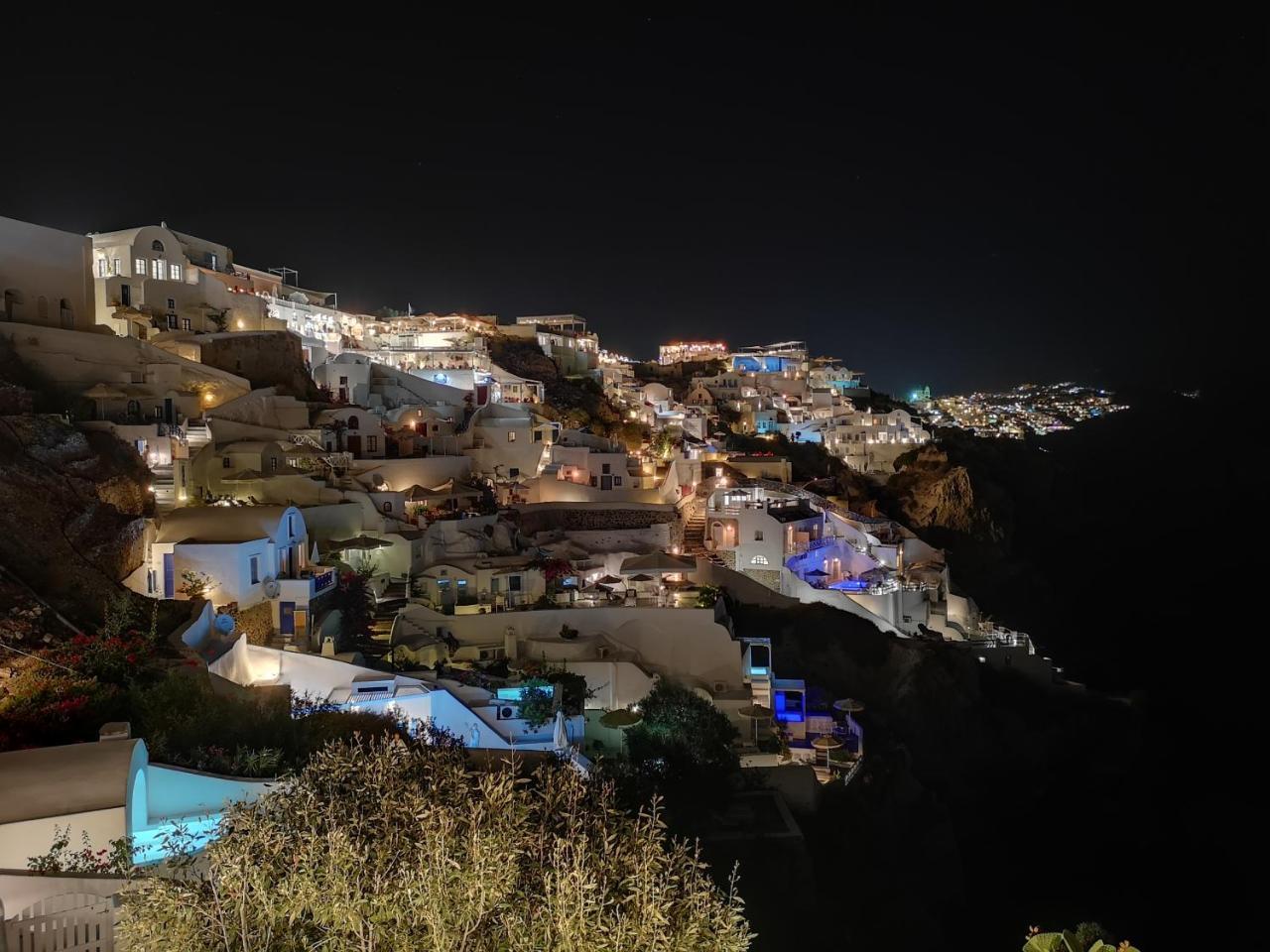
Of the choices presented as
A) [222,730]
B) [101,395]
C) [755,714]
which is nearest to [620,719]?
[755,714]

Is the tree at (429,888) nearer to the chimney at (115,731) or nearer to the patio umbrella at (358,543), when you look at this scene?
the chimney at (115,731)

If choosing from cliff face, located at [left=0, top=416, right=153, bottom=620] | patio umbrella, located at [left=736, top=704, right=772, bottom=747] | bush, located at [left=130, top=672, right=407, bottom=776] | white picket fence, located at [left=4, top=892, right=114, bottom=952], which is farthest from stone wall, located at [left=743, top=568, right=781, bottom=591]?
white picket fence, located at [left=4, top=892, right=114, bottom=952]

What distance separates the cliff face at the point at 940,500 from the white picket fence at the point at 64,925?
4209 centimetres

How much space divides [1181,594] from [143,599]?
6310 centimetres

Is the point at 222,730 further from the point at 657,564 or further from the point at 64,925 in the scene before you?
the point at 657,564

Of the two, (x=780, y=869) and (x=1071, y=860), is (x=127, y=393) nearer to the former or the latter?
(x=780, y=869)

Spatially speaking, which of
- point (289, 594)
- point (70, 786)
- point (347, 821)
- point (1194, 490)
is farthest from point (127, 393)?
point (1194, 490)

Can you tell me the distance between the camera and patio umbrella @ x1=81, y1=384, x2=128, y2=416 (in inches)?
863

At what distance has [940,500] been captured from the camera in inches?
1761

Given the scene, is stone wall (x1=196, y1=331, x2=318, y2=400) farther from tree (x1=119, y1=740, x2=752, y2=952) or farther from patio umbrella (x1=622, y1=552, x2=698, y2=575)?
tree (x1=119, y1=740, x2=752, y2=952)

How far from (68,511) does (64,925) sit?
1218 cm

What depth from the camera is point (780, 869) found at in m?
17.2

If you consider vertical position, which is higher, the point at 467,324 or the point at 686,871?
the point at 467,324

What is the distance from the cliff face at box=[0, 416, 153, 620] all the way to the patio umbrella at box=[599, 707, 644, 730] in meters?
10.5
